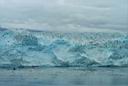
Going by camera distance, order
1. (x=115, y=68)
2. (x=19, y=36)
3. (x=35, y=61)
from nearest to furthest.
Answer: (x=115, y=68) → (x=35, y=61) → (x=19, y=36)

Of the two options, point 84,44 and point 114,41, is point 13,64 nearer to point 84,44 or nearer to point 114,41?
point 84,44

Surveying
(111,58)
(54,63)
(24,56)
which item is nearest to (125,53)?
(111,58)

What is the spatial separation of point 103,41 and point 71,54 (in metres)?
8.46

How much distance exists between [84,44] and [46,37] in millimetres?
6495

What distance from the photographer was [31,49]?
62969 millimetres

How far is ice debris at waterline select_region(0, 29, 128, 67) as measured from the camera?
60156 millimetres

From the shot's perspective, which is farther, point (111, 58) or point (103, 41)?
point (103, 41)

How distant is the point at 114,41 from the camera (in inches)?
2584

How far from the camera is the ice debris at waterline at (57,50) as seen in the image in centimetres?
6016

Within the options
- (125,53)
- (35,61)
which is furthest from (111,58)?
(35,61)

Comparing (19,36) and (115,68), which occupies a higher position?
(19,36)

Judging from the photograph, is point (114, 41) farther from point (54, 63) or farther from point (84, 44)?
point (54, 63)

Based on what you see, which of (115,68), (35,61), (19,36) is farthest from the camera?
(19,36)

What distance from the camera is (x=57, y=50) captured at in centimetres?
6316
